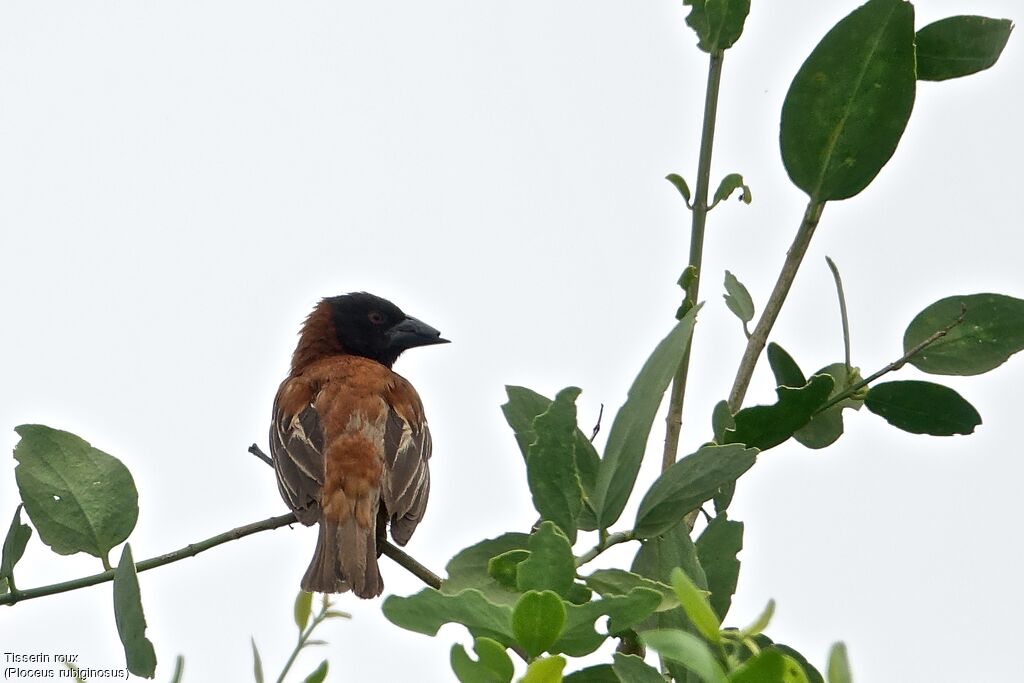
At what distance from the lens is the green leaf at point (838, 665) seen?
4.46ft

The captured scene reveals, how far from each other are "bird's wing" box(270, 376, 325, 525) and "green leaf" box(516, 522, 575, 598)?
9.12ft

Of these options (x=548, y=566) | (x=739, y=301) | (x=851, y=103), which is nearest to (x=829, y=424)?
(x=739, y=301)

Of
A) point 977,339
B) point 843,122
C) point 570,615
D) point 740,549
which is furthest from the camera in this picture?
point 977,339

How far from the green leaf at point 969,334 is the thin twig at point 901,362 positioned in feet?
0.04

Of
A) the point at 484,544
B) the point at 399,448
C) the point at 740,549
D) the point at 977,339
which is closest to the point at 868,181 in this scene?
the point at 977,339

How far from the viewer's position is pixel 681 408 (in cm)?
249

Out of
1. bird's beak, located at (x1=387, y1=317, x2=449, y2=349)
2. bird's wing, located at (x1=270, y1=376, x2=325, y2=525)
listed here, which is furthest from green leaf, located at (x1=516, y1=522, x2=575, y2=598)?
bird's beak, located at (x1=387, y1=317, x2=449, y2=349)

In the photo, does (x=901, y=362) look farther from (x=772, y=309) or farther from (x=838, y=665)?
(x=838, y=665)

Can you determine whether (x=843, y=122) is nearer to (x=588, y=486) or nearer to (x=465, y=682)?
(x=588, y=486)

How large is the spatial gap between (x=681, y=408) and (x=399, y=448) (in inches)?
113

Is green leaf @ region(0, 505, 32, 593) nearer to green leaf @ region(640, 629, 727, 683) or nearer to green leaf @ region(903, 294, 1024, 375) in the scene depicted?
green leaf @ region(640, 629, 727, 683)

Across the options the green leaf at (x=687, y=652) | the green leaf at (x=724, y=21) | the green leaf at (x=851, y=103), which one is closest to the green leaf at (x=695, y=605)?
the green leaf at (x=687, y=652)

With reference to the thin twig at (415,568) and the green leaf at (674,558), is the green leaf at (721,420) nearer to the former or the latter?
the green leaf at (674,558)

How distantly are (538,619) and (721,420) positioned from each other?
752 millimetres
